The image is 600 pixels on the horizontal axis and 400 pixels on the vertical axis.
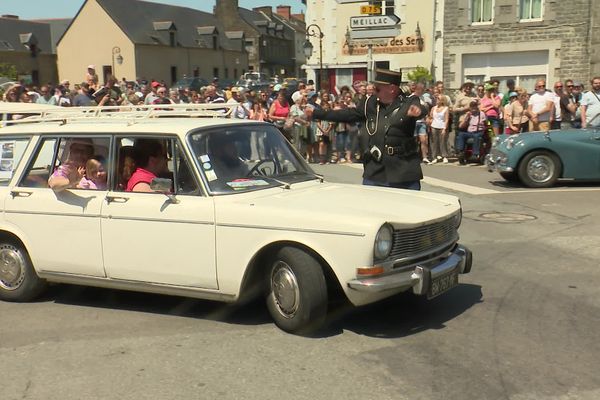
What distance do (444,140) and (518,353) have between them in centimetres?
1180

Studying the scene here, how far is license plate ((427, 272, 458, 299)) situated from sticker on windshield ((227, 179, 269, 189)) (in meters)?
1.50

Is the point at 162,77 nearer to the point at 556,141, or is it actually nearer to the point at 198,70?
the point at 198,70

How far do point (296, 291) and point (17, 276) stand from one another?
266 cm

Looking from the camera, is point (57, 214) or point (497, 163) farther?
point (497, 163)

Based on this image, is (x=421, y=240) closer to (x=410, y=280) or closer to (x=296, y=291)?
(x=410, y=280)

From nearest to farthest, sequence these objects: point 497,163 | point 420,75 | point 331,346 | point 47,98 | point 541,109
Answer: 1. point 331,346
2. point 497,163
3. point 541,109
4. point 47,98
5. point 420,75

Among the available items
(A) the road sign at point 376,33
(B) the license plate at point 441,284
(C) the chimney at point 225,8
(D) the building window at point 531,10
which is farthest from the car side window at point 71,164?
(C) the chimney at point 225,8

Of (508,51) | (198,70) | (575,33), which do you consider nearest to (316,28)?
(508,51)

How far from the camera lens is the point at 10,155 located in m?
5.92

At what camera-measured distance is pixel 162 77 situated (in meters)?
71.9

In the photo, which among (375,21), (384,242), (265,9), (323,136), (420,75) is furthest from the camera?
(265,9)

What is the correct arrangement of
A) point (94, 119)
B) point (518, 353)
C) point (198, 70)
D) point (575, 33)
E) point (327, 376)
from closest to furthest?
point (327, 376) → point (518, 353) → point (94, 119) → point (575, 33) → point (198, 70)

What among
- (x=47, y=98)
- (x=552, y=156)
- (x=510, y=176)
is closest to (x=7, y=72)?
(x=47, y=98)

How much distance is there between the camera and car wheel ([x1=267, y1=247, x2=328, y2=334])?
14.9 feet
